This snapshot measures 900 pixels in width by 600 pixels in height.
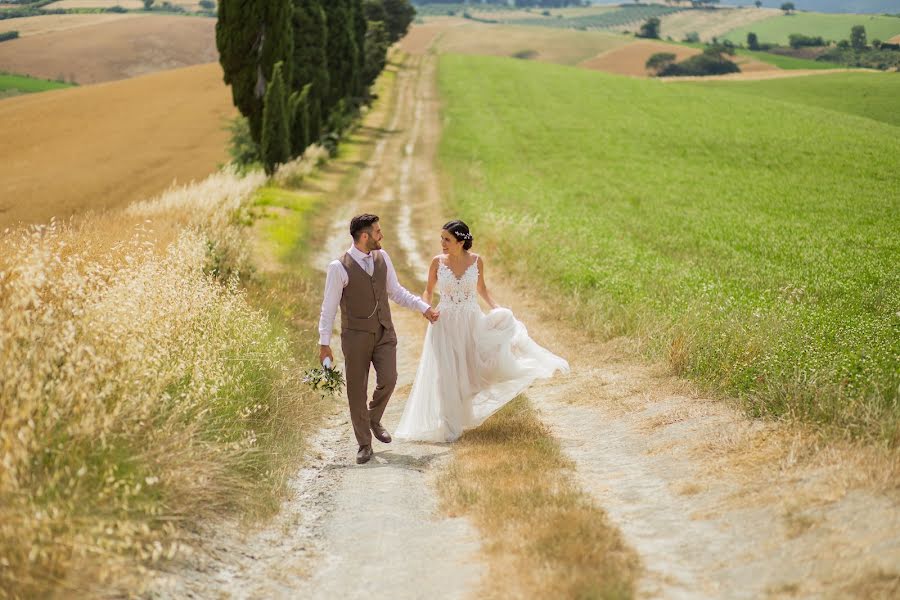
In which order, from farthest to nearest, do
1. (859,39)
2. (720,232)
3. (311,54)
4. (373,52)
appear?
(859,39) → (373,52) → (311,54) → (720,232)

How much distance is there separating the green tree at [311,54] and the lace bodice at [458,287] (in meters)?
31.9

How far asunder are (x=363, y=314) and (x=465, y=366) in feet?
4.34

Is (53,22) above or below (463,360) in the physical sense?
above

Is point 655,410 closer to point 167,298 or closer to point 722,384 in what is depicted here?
point 722,384

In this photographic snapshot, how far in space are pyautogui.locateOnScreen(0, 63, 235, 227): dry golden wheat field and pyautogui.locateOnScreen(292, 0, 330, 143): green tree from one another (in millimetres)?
5076

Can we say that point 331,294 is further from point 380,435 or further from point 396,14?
point 396,14

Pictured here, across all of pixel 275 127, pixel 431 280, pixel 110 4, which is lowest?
pixel 275 127

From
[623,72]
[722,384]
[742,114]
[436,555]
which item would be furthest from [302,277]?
[623,72]

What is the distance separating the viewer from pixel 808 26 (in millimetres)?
133375

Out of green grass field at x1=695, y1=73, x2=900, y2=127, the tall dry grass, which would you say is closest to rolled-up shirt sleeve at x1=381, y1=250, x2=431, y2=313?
the tall dry grass

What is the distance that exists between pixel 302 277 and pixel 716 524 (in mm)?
13386

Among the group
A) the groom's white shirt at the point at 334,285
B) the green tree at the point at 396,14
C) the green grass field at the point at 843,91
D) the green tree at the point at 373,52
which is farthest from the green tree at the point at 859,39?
the groom's white shirt at the point at 334,285

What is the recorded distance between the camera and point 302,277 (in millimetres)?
19000

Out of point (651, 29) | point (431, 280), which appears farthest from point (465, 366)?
point (651, 29)
